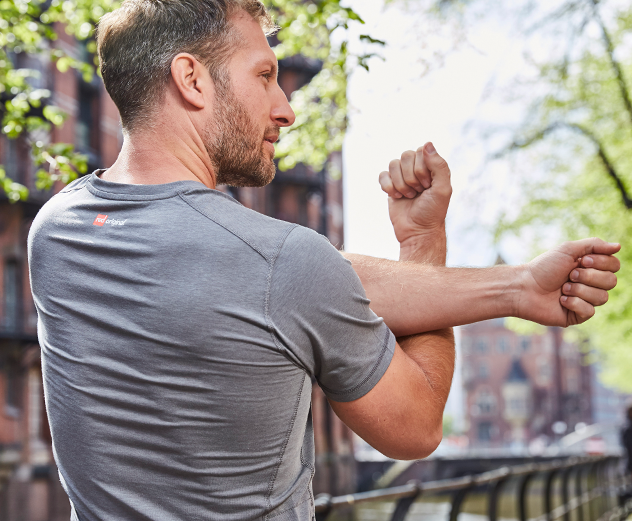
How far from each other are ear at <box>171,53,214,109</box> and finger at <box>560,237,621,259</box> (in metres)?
0.79

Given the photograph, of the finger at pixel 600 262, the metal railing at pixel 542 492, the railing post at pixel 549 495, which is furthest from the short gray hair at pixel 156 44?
the railing post at pixel 549 495

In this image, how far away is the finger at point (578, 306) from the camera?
1.48m

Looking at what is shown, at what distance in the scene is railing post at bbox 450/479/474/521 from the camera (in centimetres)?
385

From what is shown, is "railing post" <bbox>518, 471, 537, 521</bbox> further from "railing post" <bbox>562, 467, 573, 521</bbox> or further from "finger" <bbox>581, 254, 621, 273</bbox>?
"finger" <bbox>581, 254, 621, 273</bbox>

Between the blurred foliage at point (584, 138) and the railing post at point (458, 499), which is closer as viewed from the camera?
the railing post at point (458, 499)

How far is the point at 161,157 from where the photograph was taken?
1.24 metres

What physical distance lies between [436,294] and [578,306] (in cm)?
30

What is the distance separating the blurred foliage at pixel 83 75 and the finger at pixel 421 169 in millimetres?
2118

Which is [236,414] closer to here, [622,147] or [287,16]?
[287,16]

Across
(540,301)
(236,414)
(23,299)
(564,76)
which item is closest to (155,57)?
(236,414)

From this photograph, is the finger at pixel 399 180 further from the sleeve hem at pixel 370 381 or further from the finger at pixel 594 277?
the sleeve hem at pixel 370 381

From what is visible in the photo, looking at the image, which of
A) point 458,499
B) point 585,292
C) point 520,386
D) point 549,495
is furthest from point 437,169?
point 520,386

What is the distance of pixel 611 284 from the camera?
1475 mm

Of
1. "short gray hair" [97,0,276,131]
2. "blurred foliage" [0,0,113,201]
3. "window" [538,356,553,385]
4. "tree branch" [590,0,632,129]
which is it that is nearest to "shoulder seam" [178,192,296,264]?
"short gray hair" [97,0,276,131]
